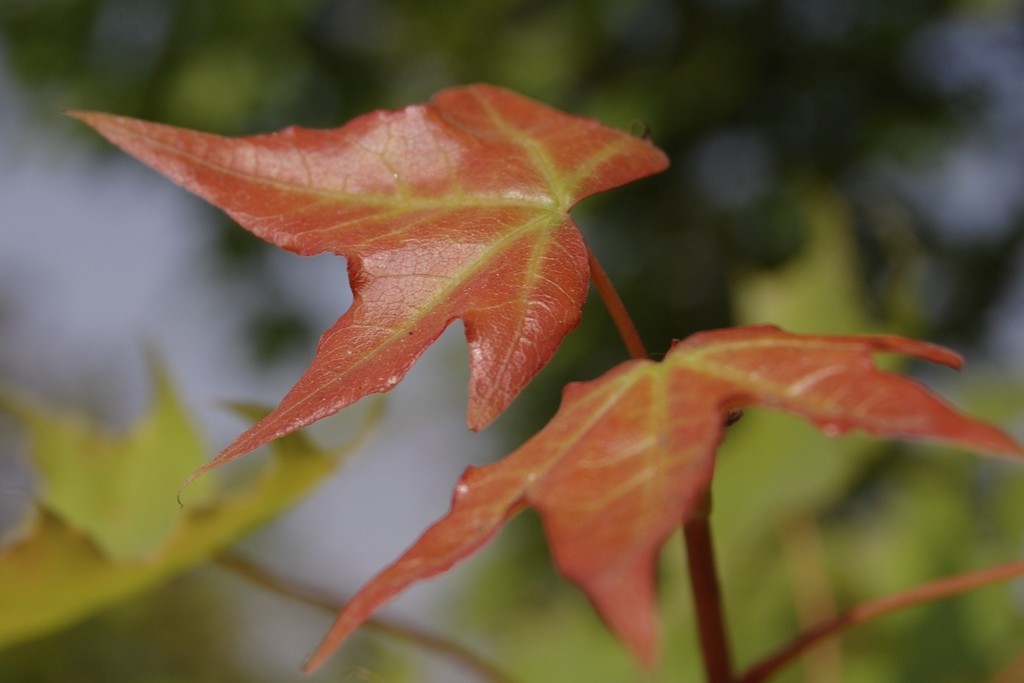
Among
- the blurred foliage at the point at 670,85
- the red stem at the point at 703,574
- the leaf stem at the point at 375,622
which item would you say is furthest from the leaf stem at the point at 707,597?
the blurred foliage at the point at 670,85

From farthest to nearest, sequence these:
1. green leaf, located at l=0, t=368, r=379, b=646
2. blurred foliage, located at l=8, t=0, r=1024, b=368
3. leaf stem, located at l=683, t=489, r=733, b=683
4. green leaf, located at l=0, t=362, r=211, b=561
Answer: blurred foliage, located at l=8, t=0, r=1024, b=368
green leaf, located at l=0, t=362, r=211, b=561
green leaf, located at l=0, t=368, r=379, b=646
leaf stem, located at l=683, t=489, r=733, b=683

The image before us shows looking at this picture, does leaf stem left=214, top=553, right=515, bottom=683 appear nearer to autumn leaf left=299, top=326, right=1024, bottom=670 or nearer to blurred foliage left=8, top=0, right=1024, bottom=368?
autumn leaf left=299, top=326, right=1024, bottom=670

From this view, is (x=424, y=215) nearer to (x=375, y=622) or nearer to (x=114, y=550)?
(x=375, y=622)

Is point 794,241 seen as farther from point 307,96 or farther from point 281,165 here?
point 281,165

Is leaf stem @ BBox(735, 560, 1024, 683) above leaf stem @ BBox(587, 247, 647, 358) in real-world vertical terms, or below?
below

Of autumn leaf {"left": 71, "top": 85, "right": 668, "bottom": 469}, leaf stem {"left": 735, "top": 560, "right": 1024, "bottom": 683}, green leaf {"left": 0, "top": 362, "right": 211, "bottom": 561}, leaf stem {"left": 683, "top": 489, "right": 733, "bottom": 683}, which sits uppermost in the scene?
autumn leaf {"left": 71, "top": 85, "right": 668, "bottom": 469}

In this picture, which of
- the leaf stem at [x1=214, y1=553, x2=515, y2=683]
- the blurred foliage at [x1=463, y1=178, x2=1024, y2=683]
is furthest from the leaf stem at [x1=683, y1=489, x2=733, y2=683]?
the blurred foliage at [x1=463, y1=178, x2=1024, y2=683]
